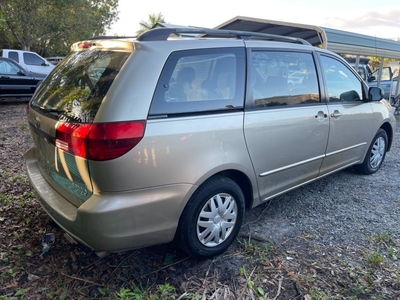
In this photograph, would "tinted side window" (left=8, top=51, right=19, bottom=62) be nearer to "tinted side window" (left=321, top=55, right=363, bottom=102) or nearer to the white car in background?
the white car in background

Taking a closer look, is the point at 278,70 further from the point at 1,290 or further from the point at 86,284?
the point at 1,290

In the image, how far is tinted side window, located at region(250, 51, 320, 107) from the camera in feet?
9.27

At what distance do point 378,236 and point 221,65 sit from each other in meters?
2.13

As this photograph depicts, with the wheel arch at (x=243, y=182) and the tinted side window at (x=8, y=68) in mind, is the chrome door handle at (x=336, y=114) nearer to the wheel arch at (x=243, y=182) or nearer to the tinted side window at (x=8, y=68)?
the wheel arch at (x=243, y=182)

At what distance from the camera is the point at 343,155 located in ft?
12.8

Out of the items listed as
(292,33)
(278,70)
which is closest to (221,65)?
(278,70)

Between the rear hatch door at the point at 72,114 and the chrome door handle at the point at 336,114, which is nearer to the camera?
the rear hatch door at the point at 72,114

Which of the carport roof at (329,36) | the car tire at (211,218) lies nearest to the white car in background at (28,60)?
the carport roof at (329,36)

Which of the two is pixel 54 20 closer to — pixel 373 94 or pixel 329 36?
pixel 329 36

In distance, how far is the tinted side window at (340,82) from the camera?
11.8 feet

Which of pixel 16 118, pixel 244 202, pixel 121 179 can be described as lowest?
pixel 16 118

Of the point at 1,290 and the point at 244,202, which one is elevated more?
the point at 244,202

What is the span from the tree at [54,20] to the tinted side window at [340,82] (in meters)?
15.6

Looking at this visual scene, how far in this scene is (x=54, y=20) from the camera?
1886 centimetres
